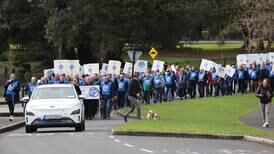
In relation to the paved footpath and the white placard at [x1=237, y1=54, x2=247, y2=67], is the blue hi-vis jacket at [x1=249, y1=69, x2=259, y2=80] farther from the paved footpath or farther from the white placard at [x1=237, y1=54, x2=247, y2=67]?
the paved footpath

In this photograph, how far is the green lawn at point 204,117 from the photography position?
77.7 ft

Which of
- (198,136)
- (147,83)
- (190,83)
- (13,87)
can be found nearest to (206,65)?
(190,83)

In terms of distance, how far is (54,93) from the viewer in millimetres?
24422

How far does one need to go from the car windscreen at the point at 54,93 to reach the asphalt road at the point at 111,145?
1355mm

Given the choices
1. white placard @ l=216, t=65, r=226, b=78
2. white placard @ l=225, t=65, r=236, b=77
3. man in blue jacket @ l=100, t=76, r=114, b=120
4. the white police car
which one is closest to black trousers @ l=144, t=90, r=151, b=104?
white placard @ l=216, t=65, r=226, b=78

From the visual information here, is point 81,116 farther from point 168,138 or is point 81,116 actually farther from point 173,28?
point 173,28

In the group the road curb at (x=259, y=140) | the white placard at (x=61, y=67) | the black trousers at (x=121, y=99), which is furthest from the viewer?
the white placard at (x=61, y=67)

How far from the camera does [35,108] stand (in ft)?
76.4

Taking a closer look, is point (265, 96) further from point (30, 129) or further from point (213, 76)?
point (213, 76)

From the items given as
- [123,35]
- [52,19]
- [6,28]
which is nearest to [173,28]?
[123,35]

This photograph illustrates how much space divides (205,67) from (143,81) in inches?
192

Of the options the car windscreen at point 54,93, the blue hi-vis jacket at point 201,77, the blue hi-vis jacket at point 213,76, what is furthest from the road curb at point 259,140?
the blue hi-vis jacket at point 213,76

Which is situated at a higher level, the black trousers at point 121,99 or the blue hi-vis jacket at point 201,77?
the blue hi-vis jacket at point 201,77

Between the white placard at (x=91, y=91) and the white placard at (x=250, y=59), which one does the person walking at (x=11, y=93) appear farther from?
the white placard at (x=250, y=59)
